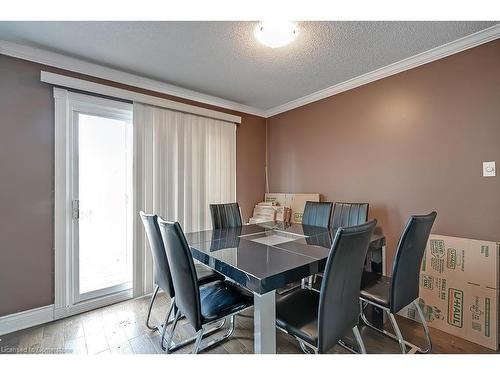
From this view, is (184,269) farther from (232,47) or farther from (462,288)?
(462,288)

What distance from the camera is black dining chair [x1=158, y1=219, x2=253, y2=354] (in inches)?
48.7

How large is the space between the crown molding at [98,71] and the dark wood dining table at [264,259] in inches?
69.6

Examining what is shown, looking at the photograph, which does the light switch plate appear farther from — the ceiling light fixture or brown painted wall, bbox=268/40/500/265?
the ceiling light fixture

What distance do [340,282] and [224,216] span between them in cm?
163

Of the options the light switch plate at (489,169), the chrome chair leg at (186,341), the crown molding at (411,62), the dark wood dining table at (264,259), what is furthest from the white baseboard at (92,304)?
the light switch plate at (489,169)

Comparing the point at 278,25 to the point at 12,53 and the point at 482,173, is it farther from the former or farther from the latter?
the point at 12,53

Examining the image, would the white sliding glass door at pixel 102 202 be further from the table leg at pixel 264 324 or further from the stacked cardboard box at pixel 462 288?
the stacked cardboard box at pixel 462 288

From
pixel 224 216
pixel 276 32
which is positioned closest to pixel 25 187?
pixel 224 216

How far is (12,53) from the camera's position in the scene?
1918 mm

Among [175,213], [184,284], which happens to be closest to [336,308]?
[184,284]

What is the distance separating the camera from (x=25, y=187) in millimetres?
1979
